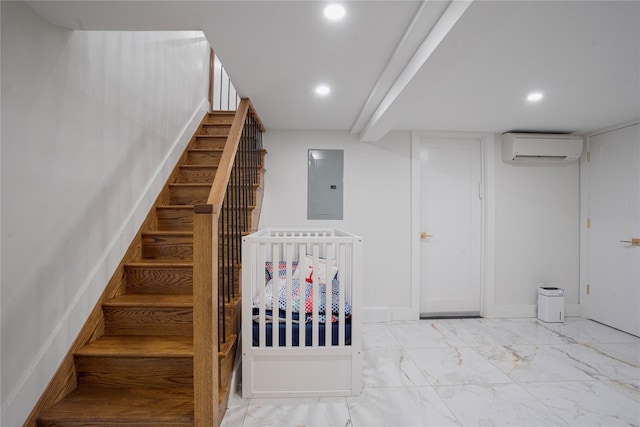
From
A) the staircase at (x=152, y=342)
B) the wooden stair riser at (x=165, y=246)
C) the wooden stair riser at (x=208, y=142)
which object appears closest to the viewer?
the staircase at (x=152, y=342)

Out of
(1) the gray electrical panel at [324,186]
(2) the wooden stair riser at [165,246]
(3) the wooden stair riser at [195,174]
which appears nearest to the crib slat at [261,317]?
(2) the wooden stair riser at [165,246]

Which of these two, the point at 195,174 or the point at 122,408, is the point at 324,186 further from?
the point at 122,408

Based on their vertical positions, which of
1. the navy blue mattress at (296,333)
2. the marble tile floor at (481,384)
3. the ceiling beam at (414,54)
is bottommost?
the marble tile floor at (481,384)

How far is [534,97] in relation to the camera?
243 cm

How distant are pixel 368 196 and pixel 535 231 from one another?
2081 millimetres

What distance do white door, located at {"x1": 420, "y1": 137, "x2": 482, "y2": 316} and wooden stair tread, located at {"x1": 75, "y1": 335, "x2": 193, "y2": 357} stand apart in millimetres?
2701

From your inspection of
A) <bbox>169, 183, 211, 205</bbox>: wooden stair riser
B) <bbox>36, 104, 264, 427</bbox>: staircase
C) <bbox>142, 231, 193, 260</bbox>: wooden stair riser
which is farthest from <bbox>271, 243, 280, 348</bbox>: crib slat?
<bbox>169, 183, 211, 205</bbox>: wooden stair riser

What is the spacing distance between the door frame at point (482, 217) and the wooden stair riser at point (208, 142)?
220 cm

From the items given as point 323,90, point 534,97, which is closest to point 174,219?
point 323,90

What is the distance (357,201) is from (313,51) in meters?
1.94

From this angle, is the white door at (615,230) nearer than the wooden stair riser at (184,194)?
No

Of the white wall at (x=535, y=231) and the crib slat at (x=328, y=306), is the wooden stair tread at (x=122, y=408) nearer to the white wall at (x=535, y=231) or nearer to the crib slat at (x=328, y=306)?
the crib slat at (x=328, y=306)

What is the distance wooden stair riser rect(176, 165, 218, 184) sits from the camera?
9.18 feet

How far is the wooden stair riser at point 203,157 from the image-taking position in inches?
116
